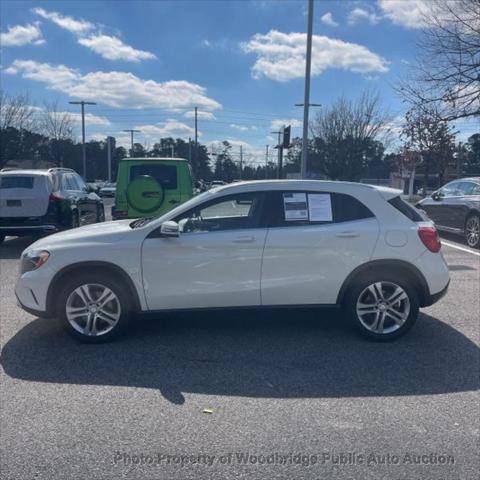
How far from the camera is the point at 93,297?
16.2 feet

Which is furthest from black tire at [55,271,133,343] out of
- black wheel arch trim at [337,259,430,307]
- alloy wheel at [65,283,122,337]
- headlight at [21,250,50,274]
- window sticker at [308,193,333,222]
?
black wheel arch trim at [337,259,430,307]

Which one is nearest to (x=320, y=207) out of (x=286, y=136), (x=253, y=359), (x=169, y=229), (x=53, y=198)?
(x=169, y=229)

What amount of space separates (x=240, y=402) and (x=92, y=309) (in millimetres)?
1934

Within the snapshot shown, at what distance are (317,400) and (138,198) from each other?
7170mm

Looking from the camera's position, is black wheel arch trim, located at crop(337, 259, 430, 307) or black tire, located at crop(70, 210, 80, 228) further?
black tire, located at crop(70, 210, 80, 228)

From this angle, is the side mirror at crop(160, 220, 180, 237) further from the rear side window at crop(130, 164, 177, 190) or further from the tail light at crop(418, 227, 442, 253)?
the rear side window at crop(130, 164, 177, 190)

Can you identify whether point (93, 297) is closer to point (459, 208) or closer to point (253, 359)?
point (253, 359)

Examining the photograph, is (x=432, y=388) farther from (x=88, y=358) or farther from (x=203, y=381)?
(x=88, y=358)

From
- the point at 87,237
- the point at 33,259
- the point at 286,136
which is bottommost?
the point at 33,259

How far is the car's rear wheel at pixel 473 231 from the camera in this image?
37.4 ft

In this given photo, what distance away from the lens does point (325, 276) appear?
503cm

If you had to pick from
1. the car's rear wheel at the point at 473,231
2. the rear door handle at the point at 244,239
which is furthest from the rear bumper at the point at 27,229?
the car's rear wheel at the point at 473,231

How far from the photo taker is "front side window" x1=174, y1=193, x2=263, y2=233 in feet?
16.6

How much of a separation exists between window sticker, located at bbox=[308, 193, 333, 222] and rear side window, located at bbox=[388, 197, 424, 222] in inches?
25.8
